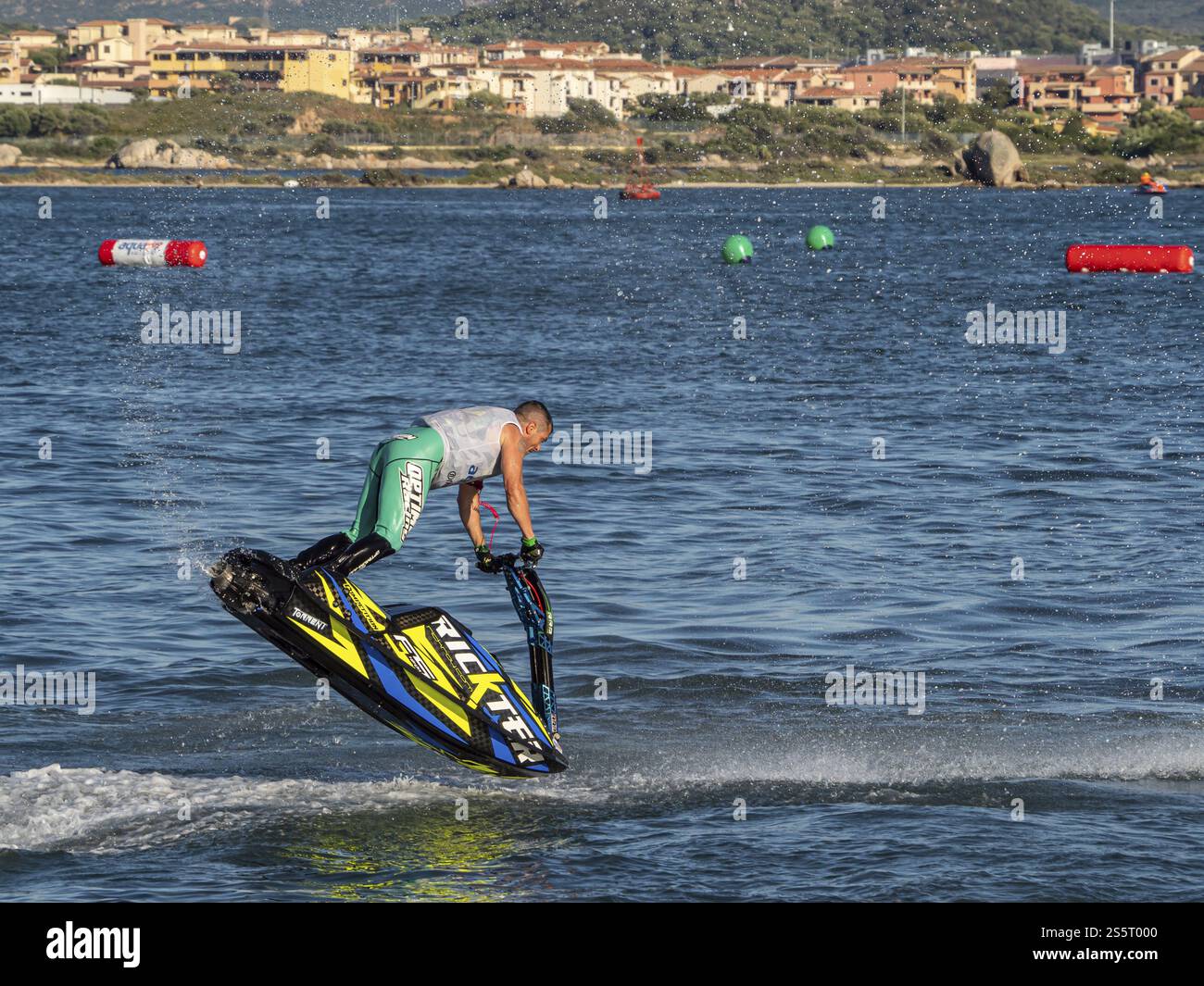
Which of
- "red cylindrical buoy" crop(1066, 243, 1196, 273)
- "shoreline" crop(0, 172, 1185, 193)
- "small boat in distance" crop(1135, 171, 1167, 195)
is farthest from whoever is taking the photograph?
"shoreline" crop(0, 172, 1185, 193)

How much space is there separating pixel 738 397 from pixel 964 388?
4.16 meters

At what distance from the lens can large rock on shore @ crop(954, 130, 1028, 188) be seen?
164000mm

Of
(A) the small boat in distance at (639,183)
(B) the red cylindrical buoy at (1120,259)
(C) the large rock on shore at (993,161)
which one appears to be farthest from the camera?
(C) the large rock on shore at (993,161)

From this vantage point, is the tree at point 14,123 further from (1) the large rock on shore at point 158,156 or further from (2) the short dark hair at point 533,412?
(2) the short dark hair at point 533,412

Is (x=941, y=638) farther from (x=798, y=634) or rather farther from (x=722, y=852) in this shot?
(x=722, y=852)

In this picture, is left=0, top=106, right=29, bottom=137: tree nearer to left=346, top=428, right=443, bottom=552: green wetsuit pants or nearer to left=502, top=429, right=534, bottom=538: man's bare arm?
left=346, top=428, right=443, bottom=552: green wetsuit pants

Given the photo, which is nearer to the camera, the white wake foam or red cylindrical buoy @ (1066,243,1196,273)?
the white wake foam

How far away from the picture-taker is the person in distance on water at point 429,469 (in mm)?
10320

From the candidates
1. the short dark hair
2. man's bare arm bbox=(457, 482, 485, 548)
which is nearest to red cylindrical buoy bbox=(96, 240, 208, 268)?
man's bare arm bbox=(457, 482, 485, 548)

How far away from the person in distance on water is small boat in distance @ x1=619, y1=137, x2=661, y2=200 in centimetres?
12708

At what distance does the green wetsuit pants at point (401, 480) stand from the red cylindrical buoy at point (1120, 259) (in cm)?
5505

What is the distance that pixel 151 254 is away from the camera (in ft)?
204

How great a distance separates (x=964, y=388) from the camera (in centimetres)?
3022

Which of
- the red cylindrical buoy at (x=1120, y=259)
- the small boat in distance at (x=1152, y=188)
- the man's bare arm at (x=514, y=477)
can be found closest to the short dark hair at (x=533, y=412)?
the man's bare arm at (x=514, y=477)
